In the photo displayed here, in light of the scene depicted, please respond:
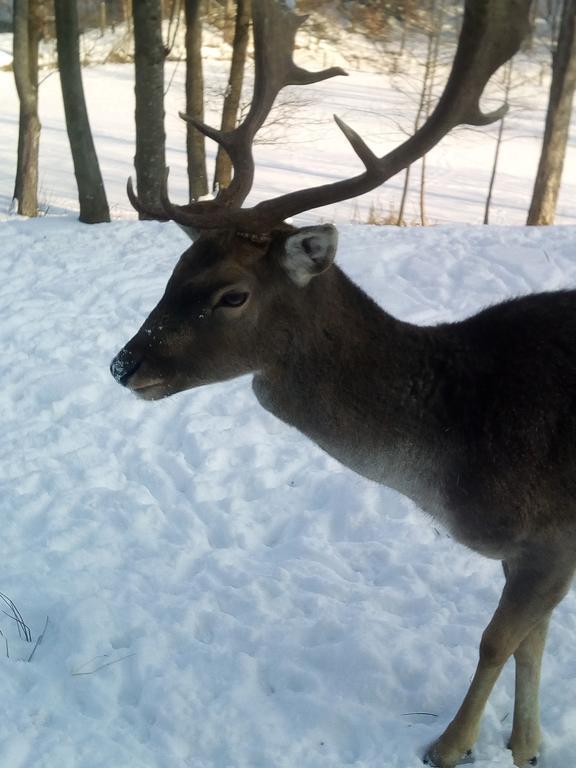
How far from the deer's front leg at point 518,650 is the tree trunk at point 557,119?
12369 mm

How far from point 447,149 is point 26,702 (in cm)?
2728

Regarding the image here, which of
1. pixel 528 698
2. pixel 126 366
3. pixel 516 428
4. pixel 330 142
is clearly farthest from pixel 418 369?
pixel 330 142

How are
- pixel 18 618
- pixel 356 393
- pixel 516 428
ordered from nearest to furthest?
1. pixel 516 428
2. pixel 356 393
3. pixel 18 618

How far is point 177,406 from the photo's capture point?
689 centimetres

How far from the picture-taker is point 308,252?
3322mm

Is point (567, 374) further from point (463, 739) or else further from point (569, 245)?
point (569, 245)

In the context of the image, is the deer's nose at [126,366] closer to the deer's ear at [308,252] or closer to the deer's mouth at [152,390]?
the deer's mouth at [152,390]

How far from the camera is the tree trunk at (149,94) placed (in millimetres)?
12281

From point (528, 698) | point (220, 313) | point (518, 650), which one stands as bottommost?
point (528, 698)

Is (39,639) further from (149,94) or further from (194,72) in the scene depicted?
(194,72)

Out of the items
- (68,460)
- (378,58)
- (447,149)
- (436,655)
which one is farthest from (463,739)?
(378,58)

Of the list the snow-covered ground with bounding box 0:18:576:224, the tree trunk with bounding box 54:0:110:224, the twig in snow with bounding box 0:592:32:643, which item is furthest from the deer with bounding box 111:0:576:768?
the snow-covered ground with bounding box 0:18:576:224

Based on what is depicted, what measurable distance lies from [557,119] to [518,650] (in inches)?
491

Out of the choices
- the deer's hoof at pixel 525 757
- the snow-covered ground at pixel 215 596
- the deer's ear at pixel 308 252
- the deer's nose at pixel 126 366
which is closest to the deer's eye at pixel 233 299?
the deer's ear at pixel 308 252
